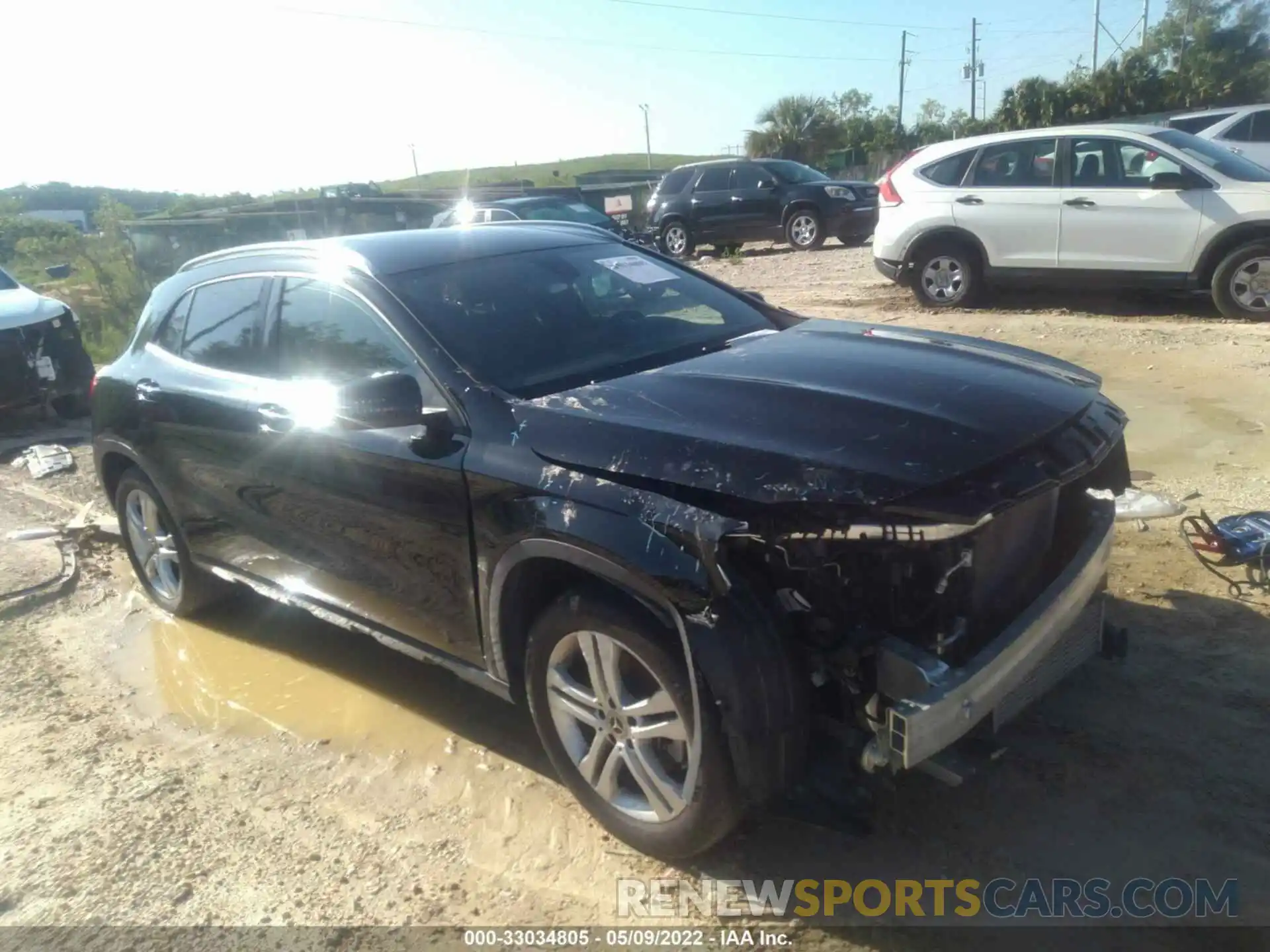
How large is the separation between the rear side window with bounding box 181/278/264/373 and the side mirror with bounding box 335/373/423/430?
1.14 metres

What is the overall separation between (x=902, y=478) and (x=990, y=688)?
1.87 ft

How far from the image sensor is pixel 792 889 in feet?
9.24

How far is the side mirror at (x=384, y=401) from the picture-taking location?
3123mm

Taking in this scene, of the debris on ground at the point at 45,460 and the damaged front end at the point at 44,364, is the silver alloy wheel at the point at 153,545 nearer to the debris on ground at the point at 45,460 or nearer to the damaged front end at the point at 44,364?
the debris on ground at the point at 45,460

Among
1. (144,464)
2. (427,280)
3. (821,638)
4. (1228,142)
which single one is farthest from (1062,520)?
(1228,142)

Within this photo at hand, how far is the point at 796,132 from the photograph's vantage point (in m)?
50.0

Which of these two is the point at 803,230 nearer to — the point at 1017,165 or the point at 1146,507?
the point at 1017,165

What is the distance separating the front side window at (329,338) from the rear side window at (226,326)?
0.69 ft

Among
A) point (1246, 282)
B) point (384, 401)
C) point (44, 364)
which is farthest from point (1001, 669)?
point (44, 364)

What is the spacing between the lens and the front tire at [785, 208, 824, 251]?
17750 mm

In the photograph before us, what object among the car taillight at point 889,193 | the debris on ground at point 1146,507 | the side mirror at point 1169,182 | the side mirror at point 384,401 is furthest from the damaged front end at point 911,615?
the car taillight at point 889,193

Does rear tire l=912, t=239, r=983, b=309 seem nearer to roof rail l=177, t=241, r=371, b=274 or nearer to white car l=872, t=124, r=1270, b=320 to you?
white car l=872, t=124, r=1270, b=320

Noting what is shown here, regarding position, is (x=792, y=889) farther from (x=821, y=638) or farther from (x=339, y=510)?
(x=339, y=510)

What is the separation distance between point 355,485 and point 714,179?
52.9 feet
